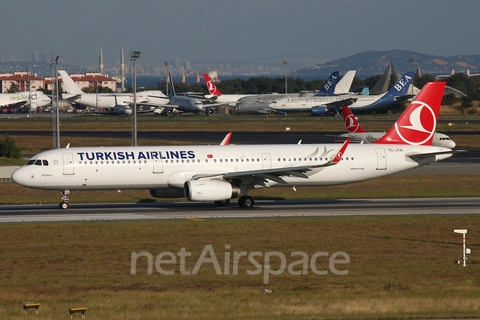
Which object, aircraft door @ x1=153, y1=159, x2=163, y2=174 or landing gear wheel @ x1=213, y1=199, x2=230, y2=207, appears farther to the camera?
landing gear wheel @ x1=213, y1=199, x2=230, y2=207

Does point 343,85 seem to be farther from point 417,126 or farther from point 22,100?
point 417,126

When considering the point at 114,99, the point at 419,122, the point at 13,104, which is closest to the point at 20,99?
the point at 13,104

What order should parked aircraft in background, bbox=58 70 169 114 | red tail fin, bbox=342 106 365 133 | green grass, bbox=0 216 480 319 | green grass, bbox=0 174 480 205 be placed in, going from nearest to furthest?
green grass, bbox=0 216 480 319
green grass, bbox=0 174 480 205
red tail fin, bbox=342 106 365 133
parked aircraft in background, bbox=58 70 169 114

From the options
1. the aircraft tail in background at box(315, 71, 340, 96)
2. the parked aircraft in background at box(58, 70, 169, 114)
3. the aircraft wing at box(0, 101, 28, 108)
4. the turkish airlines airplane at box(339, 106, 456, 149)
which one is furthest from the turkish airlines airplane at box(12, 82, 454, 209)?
the aircraft wing at box(0, 101, 28, 108)

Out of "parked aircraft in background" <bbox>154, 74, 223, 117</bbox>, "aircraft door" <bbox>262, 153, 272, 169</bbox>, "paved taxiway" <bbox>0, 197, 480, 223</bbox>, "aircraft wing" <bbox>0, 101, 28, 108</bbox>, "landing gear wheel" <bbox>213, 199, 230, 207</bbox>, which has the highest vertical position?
"aircraft wing" <bbox>0, 101, 28, 108</bbox>

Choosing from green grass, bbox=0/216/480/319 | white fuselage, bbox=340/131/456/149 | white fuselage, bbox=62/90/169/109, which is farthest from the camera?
white fuselage, bbox=62/90/169/109

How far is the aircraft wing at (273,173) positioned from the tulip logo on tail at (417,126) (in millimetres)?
4780

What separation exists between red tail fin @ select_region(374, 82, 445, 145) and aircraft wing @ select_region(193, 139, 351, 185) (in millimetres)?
4538

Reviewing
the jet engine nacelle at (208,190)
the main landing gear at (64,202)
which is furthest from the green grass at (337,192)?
the jet engine nacelle at (208,190)

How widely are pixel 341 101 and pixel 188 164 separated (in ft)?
275

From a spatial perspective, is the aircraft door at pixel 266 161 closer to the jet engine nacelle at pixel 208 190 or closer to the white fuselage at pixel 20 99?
the jet engine nacelle at pixel 208 190

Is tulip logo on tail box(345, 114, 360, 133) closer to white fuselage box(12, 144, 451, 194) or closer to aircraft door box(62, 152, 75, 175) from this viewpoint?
white fuselage box(12, 144, 451, 194)

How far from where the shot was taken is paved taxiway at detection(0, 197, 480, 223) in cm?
3644

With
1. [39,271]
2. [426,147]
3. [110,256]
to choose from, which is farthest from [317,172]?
[39,271]
